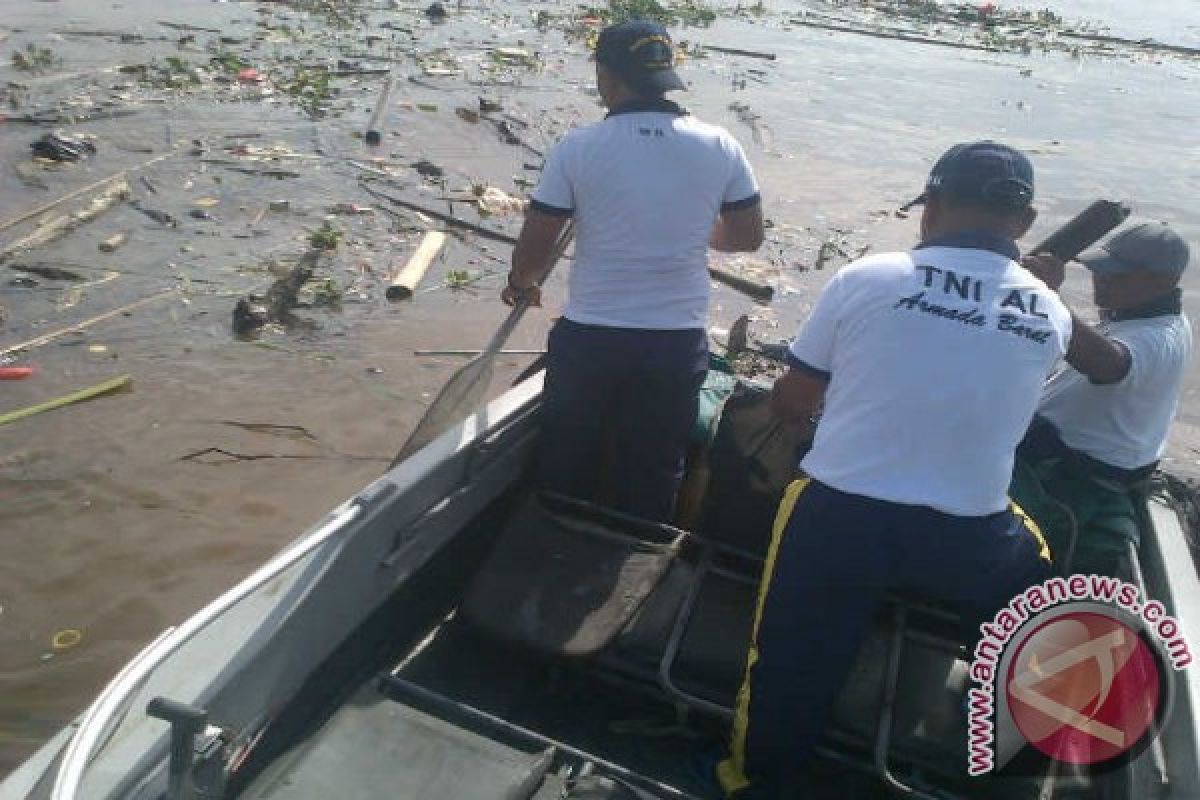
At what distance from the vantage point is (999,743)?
3221 mm

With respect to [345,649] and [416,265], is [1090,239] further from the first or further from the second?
[416,265]

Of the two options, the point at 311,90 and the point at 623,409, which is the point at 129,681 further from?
the point at 311,90

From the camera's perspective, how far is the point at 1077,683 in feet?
10.5

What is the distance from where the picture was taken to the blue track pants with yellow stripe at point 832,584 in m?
2.82

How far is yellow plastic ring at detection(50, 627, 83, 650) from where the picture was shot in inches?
189

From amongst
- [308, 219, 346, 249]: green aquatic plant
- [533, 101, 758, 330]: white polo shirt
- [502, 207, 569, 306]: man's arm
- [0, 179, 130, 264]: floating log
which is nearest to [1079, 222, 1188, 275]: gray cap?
[533, 101, 758, 330]: white polo shirt

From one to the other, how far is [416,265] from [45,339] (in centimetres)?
295

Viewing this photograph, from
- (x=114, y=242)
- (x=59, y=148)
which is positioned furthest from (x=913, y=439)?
(x=59, y=148)

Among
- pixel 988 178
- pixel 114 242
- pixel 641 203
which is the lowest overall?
pixel 114 242

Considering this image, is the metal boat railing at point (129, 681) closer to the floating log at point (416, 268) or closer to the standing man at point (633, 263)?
the standing man at point (633, 263)

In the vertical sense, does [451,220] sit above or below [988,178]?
below

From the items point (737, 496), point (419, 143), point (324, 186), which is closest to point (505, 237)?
point (324, 186)

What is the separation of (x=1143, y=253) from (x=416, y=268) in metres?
6.36

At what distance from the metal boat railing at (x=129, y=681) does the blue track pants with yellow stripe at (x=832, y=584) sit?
127 centimetres
